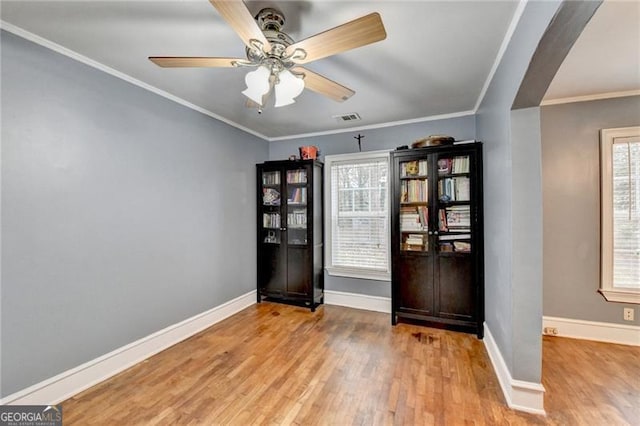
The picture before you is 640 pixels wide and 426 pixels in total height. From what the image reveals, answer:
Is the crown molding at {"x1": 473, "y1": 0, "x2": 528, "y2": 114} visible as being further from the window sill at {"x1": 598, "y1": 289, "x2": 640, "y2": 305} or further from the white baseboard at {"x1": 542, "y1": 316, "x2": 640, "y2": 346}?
the white baseboard at {"x1": 542, "y1": 316, "x2": 640, "y2": 346}

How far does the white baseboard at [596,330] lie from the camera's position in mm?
2627

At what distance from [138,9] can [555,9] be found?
84.8 inches

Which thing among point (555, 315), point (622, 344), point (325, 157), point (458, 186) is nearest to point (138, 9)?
point (325, 157)

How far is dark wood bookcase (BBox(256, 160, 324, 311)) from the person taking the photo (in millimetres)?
3680

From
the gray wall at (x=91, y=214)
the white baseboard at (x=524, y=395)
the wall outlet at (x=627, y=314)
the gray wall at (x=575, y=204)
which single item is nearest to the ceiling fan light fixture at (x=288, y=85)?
the gray wall at (x=91, y=214)

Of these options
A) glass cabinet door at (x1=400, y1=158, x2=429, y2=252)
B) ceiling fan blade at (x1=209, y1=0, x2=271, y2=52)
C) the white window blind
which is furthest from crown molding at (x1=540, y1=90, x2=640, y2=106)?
ceiling fan blade at (x1=209, y1=0, x2=271, y2=52)

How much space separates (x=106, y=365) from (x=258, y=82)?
2.49 meters

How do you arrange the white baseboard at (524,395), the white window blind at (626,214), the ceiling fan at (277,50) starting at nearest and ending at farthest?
the ceiling fan at (277,50) < the white baseboard at (524,395) < the white window blind at (626,214)

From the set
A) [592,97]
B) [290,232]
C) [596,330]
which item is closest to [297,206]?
[290,232]

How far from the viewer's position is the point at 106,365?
7.16ft

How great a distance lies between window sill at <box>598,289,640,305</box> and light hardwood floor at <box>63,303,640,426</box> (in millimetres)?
438

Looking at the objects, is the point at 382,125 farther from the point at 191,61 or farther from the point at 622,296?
the point at 622,296

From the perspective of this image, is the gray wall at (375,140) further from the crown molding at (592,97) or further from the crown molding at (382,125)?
the crown molding at (592,97)

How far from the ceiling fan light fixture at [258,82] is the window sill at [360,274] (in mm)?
2646
